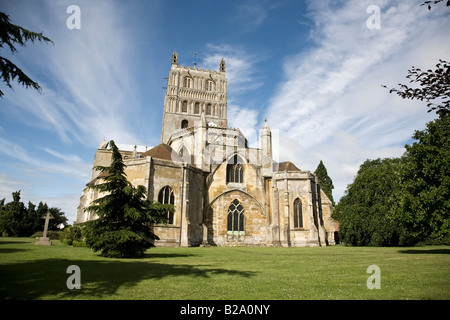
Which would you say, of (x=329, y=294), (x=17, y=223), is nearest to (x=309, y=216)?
(x=329, y=294)

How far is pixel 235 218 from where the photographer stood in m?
32.4

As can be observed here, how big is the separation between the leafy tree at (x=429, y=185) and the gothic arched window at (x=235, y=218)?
17.5 m

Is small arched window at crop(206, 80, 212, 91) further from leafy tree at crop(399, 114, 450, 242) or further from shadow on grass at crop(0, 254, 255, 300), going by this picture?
shadow on grass at crop(0, 254, 255, 300)

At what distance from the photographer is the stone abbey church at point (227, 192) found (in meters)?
27.5

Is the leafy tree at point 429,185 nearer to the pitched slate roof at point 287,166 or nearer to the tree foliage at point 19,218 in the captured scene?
→ the pitched slate roof at point 287,166

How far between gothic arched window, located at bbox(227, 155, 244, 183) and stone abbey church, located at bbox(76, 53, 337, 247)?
0.12 meters

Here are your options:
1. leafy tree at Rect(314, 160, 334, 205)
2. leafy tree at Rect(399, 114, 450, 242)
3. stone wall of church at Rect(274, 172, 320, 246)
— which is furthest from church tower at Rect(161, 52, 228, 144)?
leafy tree at Rect(399, 114, 450, 242)

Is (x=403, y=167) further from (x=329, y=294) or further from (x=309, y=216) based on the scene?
(x=329, y=294)

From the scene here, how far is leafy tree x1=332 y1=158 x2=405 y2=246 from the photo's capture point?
90.4ft

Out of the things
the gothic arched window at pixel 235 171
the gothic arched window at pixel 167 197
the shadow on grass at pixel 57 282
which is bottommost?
the shadow on grass at pixel 57 282

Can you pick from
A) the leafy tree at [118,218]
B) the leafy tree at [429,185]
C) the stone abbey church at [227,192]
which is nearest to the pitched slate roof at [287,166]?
the stone abbey church at [227,192]

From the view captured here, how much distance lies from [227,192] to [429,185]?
19475 mm

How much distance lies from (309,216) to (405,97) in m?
26.5
